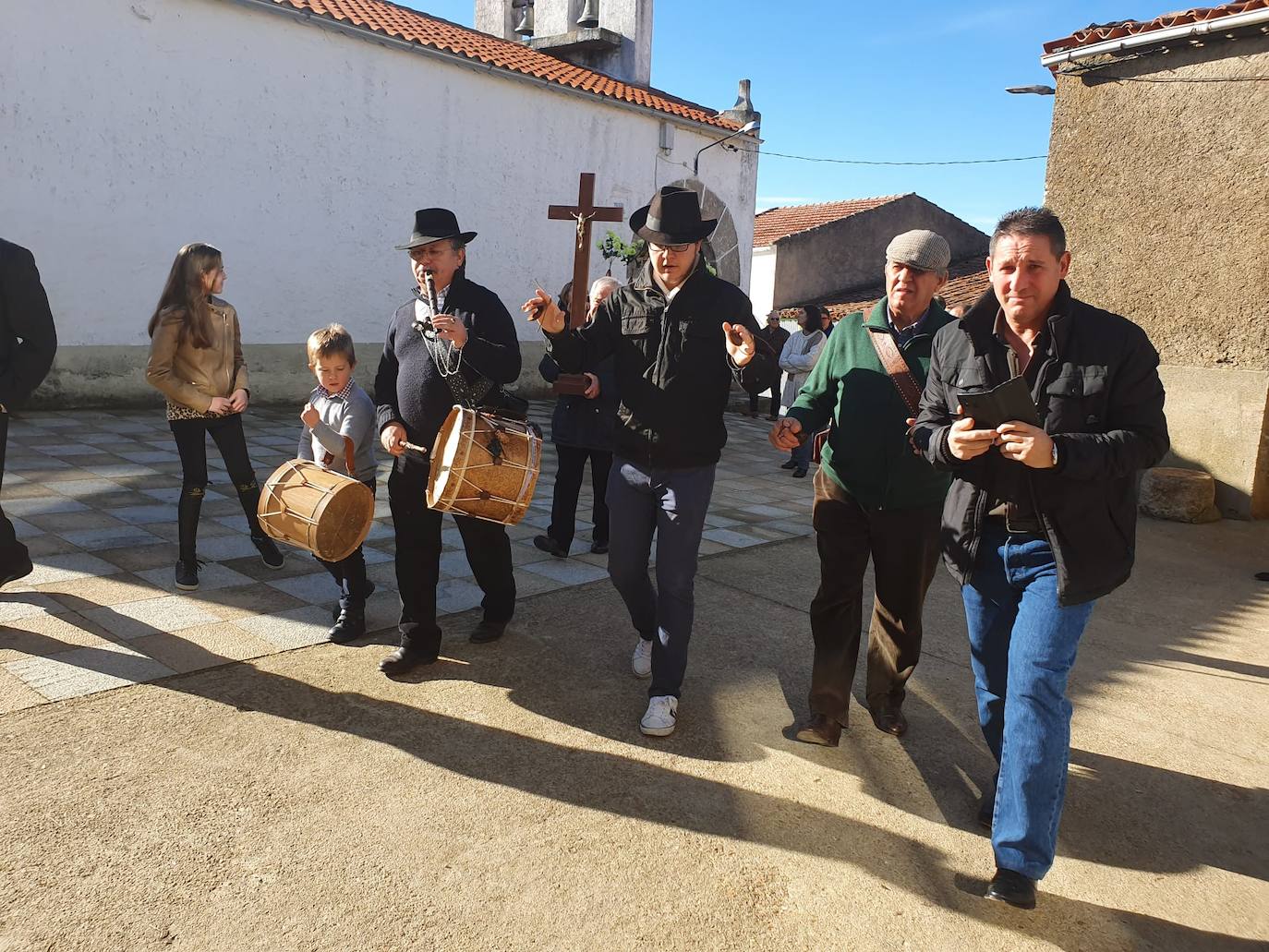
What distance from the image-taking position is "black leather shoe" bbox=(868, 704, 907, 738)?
3.85 m

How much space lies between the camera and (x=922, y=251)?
345cm

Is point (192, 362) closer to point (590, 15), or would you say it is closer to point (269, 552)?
point (269, 552)

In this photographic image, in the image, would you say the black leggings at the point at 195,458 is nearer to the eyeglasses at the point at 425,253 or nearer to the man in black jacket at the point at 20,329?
the man in black jacket at the point at 20,329

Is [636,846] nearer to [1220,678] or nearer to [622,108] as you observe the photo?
[1220,678]

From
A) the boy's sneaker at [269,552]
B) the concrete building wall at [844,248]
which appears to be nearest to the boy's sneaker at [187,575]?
the boy's sneaker at [269,552]

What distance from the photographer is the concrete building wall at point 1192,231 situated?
843cm

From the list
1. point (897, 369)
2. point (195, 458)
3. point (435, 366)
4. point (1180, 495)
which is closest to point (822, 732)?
point (897, 369)

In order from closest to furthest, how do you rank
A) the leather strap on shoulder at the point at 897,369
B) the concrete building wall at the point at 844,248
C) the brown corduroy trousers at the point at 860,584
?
the leather strap on shoulder at the point at 897,369 → the brown corduroy trousers at the point at 860,584 → the concrete building wall at the point at 844,248

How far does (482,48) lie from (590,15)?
5126 millimetres

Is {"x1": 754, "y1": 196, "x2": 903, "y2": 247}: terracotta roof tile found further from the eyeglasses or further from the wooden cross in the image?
the eyeglasses

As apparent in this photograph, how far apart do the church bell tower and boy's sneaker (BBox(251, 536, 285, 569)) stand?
54.6ft

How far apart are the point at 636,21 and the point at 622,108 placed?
4004 mm

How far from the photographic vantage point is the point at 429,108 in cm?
1421

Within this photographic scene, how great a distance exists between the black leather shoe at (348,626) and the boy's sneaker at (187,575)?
96cm
